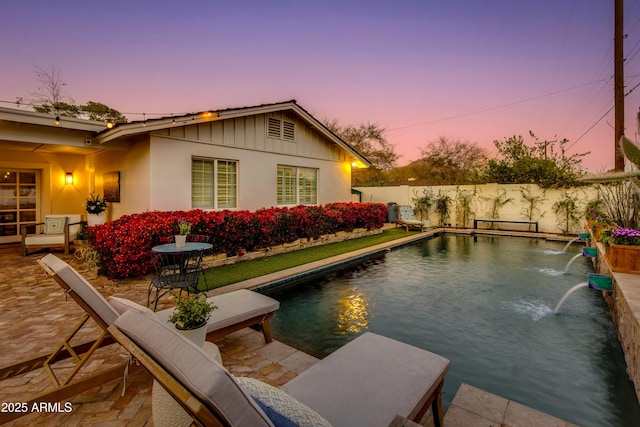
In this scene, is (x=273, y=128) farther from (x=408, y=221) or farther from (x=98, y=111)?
(x=98, y=111)

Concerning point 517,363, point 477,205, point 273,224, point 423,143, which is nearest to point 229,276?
point 273,224

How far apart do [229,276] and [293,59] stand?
11.8 metres

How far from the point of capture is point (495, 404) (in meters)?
2.37

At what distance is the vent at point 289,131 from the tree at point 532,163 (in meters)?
10.6

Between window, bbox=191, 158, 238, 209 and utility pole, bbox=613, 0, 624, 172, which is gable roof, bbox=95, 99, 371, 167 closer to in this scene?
window, bbox=191, 158, 238, 209

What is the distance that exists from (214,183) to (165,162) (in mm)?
1457

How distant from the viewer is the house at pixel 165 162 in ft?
23.7

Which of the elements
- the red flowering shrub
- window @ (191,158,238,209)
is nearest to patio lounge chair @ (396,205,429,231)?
the red flowering shrub

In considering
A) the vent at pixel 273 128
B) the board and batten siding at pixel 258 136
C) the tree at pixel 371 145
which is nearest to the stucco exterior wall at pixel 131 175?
the board and batten siding at pixel 258 136

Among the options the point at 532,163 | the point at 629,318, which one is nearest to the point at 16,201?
the point at 629,318

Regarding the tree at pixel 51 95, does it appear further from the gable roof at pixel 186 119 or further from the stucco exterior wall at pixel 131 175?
the gable roof at pixel 186 119

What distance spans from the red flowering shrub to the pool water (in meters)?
2.22

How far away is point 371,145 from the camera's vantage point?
28.2 m

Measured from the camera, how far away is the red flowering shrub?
18.6 ft
